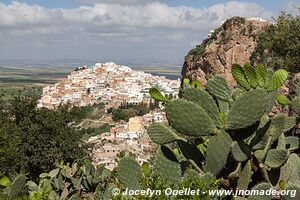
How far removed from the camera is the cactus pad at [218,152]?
3.54 metres

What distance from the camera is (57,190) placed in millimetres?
7945

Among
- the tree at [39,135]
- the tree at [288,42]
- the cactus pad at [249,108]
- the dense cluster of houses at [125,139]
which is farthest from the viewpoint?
the dense cluster of houses at [125,139]

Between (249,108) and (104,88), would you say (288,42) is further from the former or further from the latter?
(104,88)

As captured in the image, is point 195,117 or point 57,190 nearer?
point 195,117

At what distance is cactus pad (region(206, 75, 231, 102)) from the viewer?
12.5 feet

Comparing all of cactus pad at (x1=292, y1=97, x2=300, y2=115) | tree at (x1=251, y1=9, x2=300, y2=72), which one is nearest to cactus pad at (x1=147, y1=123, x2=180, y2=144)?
cactus pad at (x1=292, y1=97, x2=300, y2=115)

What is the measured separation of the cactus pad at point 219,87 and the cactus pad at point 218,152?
42 cm

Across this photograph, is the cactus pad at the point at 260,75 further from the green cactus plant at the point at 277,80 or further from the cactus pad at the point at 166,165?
the cactus pad at the point at 166,165

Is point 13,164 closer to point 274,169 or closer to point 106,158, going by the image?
point 274,169

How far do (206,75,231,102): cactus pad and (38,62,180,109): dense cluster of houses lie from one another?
78.6m

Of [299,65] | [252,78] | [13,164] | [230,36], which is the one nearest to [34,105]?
[13,164]

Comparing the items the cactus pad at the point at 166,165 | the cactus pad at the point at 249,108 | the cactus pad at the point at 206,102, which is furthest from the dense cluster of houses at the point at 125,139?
the cactus pad at the point at 249,108

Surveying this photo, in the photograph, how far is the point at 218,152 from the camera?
3592 millimetres

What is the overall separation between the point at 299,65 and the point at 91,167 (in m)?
11.4
